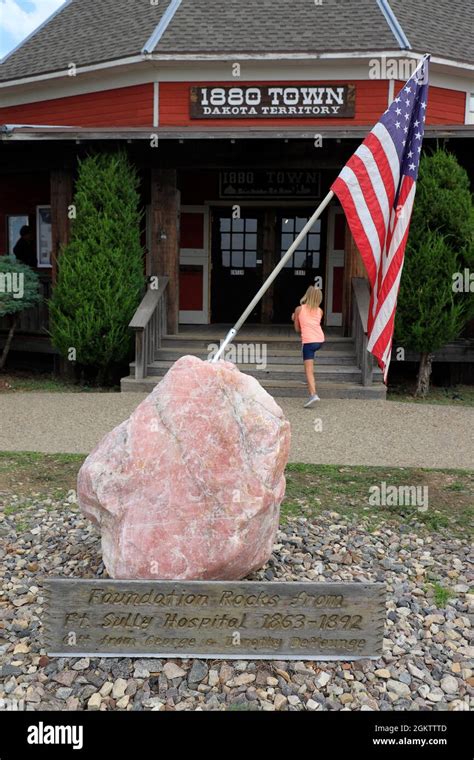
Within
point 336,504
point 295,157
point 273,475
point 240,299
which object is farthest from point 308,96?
point 273,475

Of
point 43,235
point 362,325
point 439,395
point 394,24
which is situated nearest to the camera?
point 362,325

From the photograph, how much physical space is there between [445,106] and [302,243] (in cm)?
394

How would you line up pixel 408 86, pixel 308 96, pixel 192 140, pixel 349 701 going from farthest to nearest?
pixel 308 96, pixel 192 140, pixel 408 86, pixel 349 701

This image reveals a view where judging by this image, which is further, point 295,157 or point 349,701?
point 295,157

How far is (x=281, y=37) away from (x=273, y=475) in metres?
12.8

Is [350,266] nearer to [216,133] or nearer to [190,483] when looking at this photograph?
[216,133]

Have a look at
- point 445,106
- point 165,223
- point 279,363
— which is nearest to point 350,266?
point 279,363

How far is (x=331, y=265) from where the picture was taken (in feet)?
46.9

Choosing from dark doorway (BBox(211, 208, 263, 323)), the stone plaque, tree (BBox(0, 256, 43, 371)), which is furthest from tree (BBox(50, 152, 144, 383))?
the stone plaque

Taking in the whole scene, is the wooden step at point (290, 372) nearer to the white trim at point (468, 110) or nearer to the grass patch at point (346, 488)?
the grass patch at point (346, 488)

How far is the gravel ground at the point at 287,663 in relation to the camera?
10.5ft

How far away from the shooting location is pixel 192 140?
1096 cm

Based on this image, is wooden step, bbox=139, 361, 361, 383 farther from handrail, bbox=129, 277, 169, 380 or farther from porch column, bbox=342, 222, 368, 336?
porch column, bbox=342, 222, 368, 336

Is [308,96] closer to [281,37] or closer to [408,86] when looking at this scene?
[281,37]
